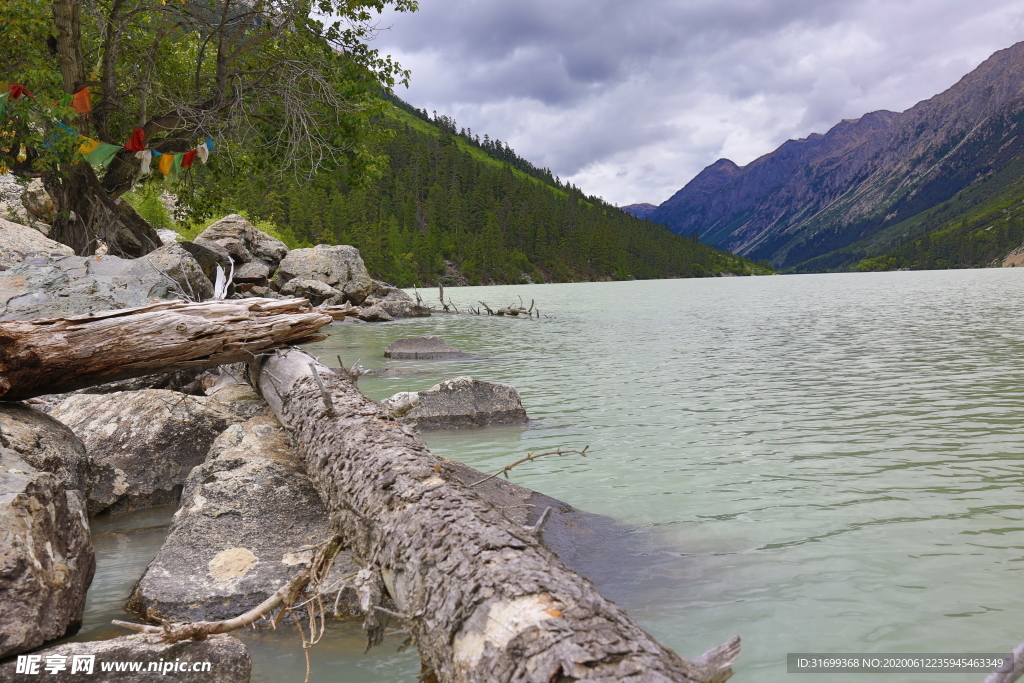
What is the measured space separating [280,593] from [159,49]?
2214cm

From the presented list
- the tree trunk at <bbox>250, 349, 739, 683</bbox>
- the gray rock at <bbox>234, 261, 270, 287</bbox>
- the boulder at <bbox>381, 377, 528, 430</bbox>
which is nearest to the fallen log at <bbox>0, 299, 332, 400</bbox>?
the tree trunk at <bbox>250, 349, 739, 683</bbox>

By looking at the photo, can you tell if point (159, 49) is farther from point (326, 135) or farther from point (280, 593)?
point (280, 593)

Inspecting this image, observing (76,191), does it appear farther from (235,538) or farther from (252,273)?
(235,538)

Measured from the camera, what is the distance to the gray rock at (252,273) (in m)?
30.1

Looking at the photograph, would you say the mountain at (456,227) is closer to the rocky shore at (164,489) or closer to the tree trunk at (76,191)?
the tree trunk at (76,191)

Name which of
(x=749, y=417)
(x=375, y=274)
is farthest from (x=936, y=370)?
(x=375, y=274)

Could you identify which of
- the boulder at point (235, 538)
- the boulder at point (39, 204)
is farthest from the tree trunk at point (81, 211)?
the boulder at point (235, 538)

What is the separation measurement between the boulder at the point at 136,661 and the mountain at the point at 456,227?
100151mm

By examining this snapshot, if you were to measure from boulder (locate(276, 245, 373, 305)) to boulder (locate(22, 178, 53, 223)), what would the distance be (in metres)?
13.9

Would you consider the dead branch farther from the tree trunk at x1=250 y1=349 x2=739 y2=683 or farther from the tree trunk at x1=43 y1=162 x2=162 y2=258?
the tree trunk at x1=43 y1=162 x2=162 y2=258

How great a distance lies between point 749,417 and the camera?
11211 mm

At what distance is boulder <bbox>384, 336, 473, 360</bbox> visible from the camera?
2008 cm

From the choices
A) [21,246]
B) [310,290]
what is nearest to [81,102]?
[21,246]

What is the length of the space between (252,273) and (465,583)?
3047 centimetres
